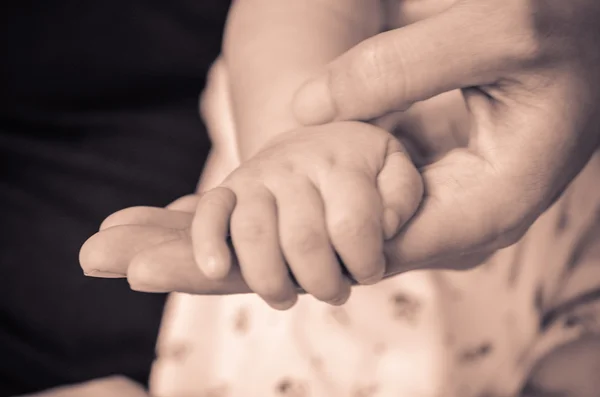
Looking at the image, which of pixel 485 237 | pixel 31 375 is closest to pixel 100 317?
pixel 31 375

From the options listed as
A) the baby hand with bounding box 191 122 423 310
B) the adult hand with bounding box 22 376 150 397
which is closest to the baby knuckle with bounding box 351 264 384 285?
the baby hand with bounding box 191 122 423 310

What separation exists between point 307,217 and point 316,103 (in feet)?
0.26

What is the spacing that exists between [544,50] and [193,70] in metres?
0.41

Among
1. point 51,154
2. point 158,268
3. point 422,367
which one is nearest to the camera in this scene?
point 158,268

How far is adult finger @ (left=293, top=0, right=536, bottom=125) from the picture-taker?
0.31 meters

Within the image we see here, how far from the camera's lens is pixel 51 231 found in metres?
0.59

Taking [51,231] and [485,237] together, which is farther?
[51,231]

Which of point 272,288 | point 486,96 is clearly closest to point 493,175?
point 486,96

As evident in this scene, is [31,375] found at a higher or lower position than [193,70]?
lower

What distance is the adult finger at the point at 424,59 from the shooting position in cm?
31

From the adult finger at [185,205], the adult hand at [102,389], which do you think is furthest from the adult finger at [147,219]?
the adult hand at [102,389]

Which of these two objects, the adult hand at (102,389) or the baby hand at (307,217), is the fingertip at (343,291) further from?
the adult hand at (102,389)

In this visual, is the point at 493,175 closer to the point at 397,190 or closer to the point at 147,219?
the point at 397,190

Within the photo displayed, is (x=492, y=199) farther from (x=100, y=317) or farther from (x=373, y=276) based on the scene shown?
(x=100, y=317)
